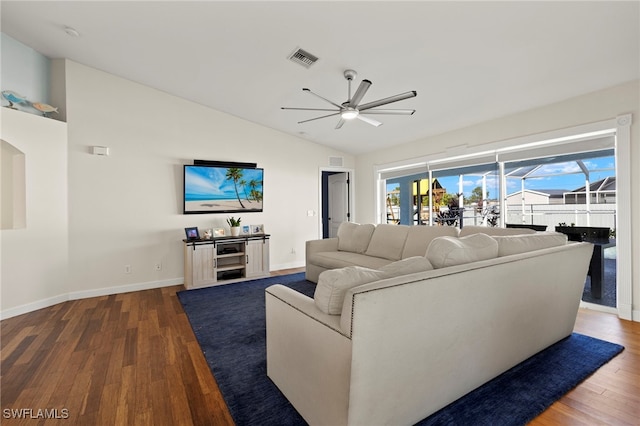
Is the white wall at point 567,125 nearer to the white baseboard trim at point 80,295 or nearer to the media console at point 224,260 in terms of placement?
the media console at point 224,260

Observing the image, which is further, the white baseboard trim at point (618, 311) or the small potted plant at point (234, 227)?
the small potted plant at point (234, 227)

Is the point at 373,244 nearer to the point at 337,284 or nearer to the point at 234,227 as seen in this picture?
the point at 234,227

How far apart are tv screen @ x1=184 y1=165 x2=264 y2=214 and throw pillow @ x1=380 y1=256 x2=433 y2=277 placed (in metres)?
4.06

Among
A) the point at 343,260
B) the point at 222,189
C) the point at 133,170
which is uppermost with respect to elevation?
the point at 133,170

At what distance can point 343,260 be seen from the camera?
404 centimetres

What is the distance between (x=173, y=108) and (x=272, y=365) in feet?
14.5

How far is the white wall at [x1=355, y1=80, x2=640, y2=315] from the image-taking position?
121 inches

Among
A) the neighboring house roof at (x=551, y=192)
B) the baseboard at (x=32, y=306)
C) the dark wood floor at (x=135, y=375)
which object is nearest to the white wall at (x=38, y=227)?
the baseboard at (x=32, y=306)

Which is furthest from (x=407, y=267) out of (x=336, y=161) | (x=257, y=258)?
(x=336, y=161)

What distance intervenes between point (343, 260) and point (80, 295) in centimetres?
367

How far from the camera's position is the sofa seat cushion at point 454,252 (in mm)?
1723

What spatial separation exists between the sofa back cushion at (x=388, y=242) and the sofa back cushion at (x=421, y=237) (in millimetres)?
91

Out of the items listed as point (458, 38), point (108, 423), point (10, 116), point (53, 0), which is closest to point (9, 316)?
point (10, 116)

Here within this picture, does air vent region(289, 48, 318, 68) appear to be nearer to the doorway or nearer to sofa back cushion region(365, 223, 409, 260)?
sofa back cushion region(365, 223, 409, 260)
